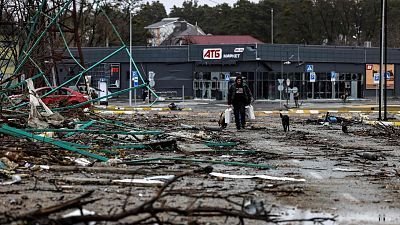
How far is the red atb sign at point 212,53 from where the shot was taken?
75.4m

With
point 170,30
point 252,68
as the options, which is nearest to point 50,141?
point 252,68

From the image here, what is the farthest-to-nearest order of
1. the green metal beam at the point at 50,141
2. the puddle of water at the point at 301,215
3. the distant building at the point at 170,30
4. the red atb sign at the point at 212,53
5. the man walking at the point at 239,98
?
the distant building at the point at 170,30 < the red atb sign at the point at 212,53 < the man walking at the point at 239,98 < the green metal beam at the point at 50,141 < the puddle of water at the point at 301,215

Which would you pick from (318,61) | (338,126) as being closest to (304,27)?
(318,61)

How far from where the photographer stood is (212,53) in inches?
2970

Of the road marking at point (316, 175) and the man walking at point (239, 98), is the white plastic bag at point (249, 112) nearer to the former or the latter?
the man walking at point (239, 98)

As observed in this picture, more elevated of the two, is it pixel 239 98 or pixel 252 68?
pixel 252 68

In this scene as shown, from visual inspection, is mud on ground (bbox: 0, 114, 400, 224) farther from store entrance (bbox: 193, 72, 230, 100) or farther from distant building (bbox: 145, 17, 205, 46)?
distant building (bbox: 145, 17, 205, 46)

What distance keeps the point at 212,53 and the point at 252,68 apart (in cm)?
441

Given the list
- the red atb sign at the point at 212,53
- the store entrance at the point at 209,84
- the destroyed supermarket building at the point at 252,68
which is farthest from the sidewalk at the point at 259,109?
the red atb sign at the point at 212,53

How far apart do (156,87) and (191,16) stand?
72.1 meters

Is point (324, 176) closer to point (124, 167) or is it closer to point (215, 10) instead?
point (124, 167)

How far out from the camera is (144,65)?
258 feet

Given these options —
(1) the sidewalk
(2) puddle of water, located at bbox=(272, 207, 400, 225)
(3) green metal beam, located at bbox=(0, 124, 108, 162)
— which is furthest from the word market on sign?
(2) puddle of water, located at bbox=(272, 207, 400, 225)

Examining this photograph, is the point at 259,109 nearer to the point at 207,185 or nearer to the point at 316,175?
the point at 316,175
